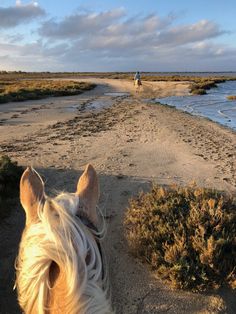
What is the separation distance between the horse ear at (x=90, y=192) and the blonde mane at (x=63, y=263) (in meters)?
0.18

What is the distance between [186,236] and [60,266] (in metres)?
4.02

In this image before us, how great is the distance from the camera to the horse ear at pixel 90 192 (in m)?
1.76

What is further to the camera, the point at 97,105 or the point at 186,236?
the point at 97,105

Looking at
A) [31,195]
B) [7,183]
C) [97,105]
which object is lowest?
[97,105]

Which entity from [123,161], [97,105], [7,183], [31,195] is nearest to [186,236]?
[7,183]

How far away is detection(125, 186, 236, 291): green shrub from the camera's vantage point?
4.73 metres

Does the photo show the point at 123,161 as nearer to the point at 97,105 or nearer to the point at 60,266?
the point at 60,266

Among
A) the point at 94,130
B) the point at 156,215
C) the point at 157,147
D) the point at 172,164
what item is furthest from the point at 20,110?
the point at 156,215

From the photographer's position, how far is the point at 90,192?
182 cm

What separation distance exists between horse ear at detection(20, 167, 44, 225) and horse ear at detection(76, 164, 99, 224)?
0.58 ft

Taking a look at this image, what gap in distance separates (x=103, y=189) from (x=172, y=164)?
2.79m

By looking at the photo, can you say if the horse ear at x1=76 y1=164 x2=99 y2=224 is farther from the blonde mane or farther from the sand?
the sand

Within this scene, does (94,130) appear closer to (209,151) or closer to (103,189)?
(209,151)

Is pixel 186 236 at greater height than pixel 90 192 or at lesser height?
lesser
